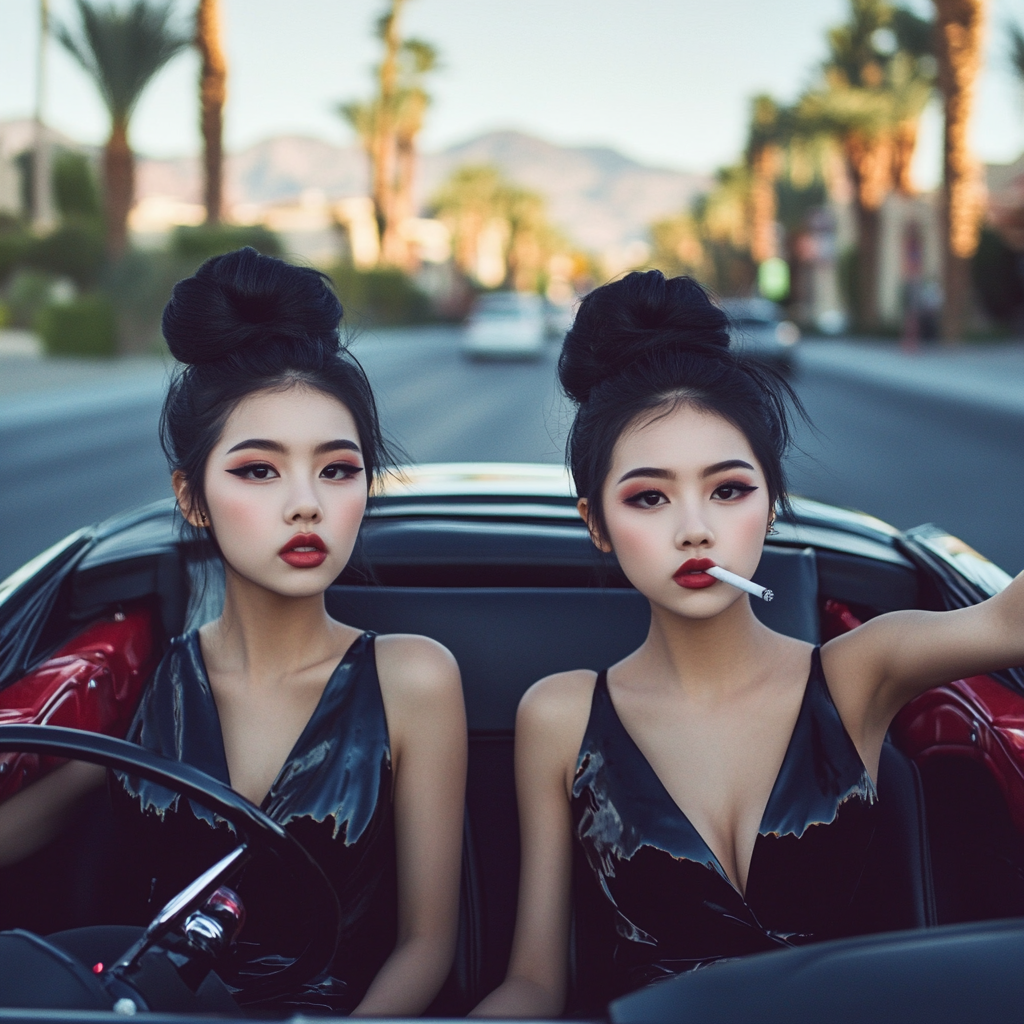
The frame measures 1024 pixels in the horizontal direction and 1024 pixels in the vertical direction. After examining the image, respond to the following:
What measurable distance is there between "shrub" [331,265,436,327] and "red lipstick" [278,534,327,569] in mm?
43084

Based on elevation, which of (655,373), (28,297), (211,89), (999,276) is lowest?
(655,373)

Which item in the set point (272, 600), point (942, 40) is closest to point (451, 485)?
point (272, 600)

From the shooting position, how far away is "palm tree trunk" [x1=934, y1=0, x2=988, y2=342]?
1059 inches

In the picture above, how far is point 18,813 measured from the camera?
2.01m

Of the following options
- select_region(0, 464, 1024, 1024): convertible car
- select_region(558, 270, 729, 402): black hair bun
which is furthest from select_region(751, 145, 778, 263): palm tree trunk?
select_region(558, 270, 729, 402): black hair bun

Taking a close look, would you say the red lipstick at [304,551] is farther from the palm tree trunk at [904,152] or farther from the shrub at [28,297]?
the palm tree trunk at [904,152]

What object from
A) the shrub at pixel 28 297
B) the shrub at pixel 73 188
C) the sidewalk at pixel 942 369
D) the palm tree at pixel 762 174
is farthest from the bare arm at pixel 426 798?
the palm tree at pixel 762 174

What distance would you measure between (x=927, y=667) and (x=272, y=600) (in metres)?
0.94

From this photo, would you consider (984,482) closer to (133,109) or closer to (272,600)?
(272,600)

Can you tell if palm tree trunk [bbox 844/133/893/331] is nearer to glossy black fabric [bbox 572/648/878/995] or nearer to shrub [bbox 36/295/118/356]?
shrub [bbox 36/295/118/356]

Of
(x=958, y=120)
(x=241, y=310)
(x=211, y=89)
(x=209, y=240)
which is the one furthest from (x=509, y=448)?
(x=209, y=240)

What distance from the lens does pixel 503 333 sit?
102 feet

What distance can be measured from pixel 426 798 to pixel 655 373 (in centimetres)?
69

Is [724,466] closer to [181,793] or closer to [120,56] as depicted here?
[181,793]
